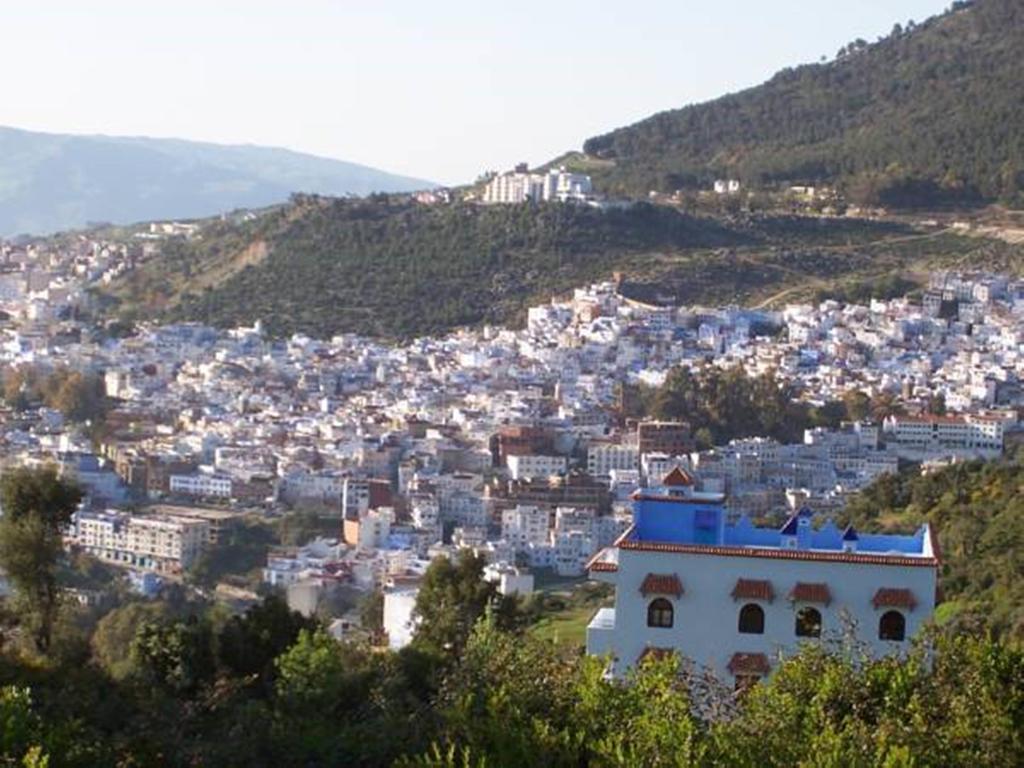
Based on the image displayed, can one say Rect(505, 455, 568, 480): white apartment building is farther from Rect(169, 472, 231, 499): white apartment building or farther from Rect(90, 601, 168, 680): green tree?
Rect(90, 601, 168, 680): green tree

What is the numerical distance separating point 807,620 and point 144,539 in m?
19.2

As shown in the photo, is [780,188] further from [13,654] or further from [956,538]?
[13,654]

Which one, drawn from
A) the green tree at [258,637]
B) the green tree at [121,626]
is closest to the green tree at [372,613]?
the green tree at [121,626]

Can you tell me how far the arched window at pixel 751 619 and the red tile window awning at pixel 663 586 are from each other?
0.40 meters

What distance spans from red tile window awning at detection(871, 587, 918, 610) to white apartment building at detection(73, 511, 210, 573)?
59.3ft

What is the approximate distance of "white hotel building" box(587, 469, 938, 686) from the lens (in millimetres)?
11125

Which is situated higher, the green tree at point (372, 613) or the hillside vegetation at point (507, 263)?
the hillside vegetation at point (507, 263)

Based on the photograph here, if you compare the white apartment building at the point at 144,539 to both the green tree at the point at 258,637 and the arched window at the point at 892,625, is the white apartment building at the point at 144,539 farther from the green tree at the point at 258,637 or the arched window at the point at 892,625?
the arched window at the point at 892,625

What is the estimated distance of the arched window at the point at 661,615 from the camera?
11281 mm

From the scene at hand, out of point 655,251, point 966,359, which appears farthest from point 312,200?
point 966,359

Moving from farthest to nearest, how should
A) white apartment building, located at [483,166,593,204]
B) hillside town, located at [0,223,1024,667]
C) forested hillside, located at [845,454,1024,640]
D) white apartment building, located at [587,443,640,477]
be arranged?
white apartment building, located at [483,166,593,204] → white apartment building, located at [587,443,640,477] → hillside town, located at [0,223,1024,667] → forested hillside, located at [845,454,1024,640]

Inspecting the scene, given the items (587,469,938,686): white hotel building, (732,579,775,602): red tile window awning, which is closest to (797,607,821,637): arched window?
(587,469,938,686): white hotel building

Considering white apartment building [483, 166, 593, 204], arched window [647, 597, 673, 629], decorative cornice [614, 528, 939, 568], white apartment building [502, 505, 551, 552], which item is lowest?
white apartment building [502, 505, 551, 552]

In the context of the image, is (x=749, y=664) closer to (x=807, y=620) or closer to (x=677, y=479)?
(x=807, y=620)
